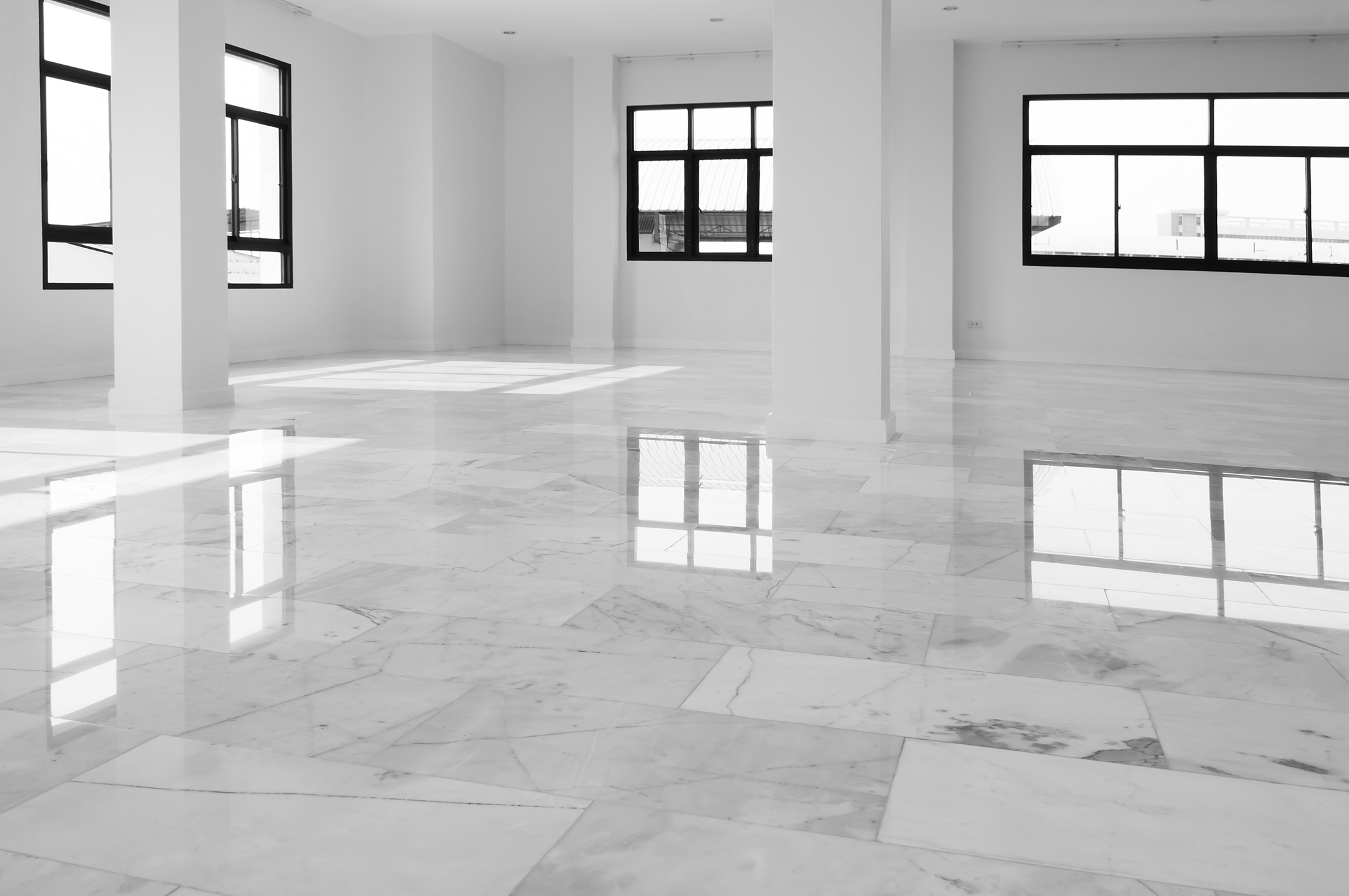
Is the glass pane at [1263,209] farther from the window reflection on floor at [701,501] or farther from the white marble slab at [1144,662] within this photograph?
the white marble slab at [1144,662]

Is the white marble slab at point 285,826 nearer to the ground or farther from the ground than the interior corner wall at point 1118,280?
nearer to the ground

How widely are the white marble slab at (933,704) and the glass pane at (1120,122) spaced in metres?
13.6

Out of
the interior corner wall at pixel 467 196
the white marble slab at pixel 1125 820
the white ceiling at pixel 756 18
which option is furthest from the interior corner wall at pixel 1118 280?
the white marble slab at pixel 1125 820

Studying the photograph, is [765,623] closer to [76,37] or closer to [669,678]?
[669,678]

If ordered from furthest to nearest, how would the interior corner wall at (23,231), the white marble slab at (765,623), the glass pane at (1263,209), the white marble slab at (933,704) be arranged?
the glass pane at (1263,209) → the interior corner wall at (23,231) → the white marble slab at (765,623) → the white marble slab at (933,704)

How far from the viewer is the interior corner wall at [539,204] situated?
1689 cm

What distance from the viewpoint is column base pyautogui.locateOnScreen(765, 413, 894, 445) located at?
276 inches

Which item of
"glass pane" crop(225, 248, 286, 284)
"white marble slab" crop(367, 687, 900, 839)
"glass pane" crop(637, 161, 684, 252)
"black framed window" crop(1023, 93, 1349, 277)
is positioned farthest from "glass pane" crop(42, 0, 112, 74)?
"black framed window" crop(1023, 93, 1349, 277)

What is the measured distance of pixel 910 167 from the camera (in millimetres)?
15000

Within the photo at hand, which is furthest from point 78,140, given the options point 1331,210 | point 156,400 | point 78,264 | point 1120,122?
point 1331,210

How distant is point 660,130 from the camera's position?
656 inches

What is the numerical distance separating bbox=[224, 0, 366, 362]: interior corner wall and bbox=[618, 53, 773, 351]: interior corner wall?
12.5 ft

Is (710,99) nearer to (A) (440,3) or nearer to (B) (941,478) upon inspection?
(A) (440,3)

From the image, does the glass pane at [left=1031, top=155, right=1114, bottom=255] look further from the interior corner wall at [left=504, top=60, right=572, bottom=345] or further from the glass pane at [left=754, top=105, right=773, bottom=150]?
the interior corner wall at [left=504, top=60, right=572, bottom=345]
